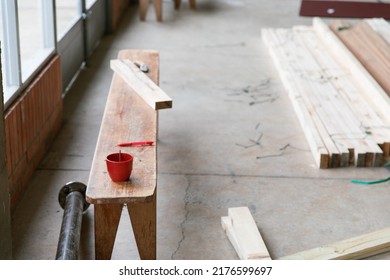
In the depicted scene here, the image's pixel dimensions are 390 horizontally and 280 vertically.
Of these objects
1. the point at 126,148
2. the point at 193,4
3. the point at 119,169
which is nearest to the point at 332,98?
the point at 126,148

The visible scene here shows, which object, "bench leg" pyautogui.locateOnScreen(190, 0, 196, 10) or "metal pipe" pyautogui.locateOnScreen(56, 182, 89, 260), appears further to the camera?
"bench leg" pyautogui.locateOnScreen(190, 0, 196, 10)

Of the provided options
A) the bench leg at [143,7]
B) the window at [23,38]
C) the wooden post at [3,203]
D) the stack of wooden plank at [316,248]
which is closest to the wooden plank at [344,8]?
the bench leg at [143,7]

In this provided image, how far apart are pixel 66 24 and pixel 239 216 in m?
3.15

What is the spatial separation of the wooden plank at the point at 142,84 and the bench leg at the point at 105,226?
104cm

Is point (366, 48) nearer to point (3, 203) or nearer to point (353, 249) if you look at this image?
point (353, 249)

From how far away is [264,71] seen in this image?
23.4 feet

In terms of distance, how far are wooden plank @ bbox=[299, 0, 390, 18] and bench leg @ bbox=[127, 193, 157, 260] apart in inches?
249

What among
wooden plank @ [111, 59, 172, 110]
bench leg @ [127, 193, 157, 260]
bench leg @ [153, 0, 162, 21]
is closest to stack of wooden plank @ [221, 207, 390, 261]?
bench leg @ [127, 193, 157, 260]

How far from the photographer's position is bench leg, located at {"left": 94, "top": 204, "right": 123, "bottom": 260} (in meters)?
3.31

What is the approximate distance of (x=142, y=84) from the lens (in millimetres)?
4566

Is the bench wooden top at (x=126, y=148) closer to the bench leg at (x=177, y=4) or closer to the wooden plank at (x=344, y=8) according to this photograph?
the wooden plank at (x=344, y=8)

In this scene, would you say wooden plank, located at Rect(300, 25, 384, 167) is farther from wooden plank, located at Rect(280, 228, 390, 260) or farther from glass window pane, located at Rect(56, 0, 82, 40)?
glass window pane, located at Rect(56, 0, 82, 40)

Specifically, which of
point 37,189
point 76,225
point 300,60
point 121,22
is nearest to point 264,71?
point 300,60

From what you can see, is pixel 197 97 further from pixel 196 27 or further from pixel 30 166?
pixel 196 27
